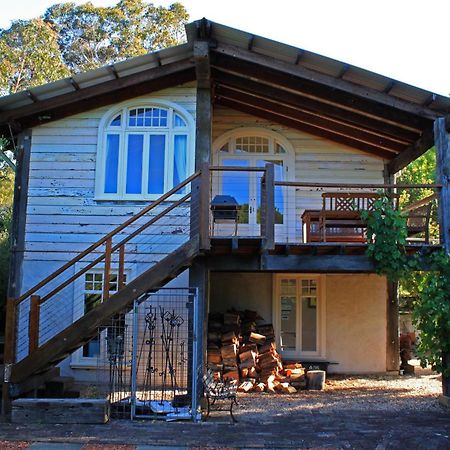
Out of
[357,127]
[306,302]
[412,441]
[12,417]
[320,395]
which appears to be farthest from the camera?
[306,302]

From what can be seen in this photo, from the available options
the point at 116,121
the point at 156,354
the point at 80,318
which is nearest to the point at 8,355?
the point at 80,318

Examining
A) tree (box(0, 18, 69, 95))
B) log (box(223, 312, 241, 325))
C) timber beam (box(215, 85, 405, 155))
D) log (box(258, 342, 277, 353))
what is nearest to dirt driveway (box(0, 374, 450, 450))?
log (box(258, 342, 277, 353))

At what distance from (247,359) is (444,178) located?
4843 millimetres

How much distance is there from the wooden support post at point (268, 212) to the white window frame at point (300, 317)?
13.3 ft

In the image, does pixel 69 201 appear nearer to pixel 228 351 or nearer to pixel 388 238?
pixel 228 351

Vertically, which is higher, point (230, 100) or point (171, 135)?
point (230, 100)

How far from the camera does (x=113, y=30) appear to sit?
2830 cm

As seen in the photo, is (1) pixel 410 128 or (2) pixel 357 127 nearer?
(1) pixel 410 128

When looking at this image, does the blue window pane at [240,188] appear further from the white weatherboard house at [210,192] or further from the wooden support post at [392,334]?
the wooden support post at [392,334]

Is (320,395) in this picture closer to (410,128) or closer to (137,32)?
(410,128)

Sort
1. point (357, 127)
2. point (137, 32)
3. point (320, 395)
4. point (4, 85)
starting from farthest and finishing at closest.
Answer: point (137, 32) → point (4, 85) → point (357, 127) → point (320, 395)

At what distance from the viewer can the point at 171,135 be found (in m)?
10.5

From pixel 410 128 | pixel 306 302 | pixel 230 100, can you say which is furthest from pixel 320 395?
pixel 230 100

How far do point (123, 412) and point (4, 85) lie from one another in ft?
54.7
